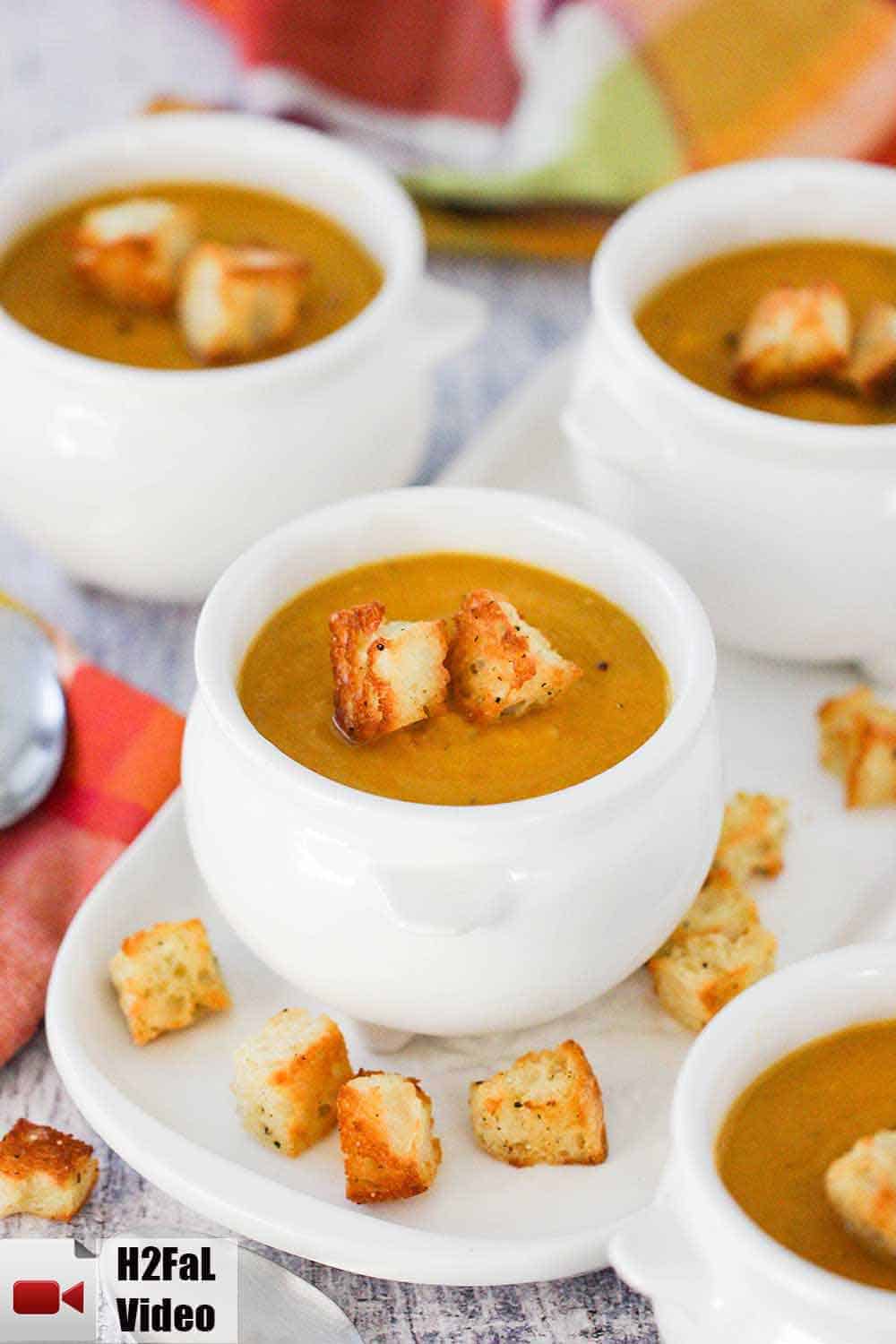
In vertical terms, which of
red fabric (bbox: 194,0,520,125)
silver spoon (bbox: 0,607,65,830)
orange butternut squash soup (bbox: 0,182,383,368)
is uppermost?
orange butternut squash soup (bbox: 0,182,383,368)

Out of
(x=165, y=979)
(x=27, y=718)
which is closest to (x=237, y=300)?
(x=27, y=718)

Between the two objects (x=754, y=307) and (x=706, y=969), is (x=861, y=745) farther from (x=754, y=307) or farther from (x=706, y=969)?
(x=754, y=307)

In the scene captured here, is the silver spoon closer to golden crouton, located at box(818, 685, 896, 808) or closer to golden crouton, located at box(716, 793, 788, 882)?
golden crouton, located at box(716, 793, 788, 882)

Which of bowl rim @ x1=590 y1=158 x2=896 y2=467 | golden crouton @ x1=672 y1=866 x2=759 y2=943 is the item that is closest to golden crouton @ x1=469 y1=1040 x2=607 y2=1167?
golden crouton @ x1=672 y1=866 x2=759 y2=943

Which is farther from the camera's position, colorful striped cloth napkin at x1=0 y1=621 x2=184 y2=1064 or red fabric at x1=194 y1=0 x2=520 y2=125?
red fabric at x1=194 y1=0 x2=520 y2=125

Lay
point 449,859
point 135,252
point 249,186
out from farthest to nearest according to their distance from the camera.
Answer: point 249,186, point 135,252, point 449,859

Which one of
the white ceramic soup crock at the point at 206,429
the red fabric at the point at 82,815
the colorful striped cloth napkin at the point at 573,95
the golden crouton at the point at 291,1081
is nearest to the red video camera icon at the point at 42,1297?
the golden crouton at the point at 291,1081
